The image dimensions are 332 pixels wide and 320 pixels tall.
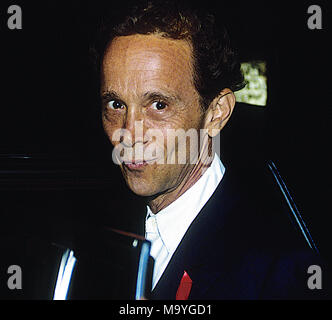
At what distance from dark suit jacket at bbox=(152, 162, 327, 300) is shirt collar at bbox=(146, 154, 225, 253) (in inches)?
1.8

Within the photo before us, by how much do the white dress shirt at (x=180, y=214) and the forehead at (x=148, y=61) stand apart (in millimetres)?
338

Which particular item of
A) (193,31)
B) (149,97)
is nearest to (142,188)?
(149,97)

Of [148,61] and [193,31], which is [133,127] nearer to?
[148,61]

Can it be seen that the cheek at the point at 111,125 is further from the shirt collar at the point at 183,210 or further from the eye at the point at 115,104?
the shirt collar at the point at 183,210

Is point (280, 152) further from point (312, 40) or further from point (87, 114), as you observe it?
point (87, 114)

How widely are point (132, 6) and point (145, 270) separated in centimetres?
84

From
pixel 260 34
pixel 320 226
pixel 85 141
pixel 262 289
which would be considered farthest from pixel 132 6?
pixel 260 34

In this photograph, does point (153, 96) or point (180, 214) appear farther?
point (180, 214)

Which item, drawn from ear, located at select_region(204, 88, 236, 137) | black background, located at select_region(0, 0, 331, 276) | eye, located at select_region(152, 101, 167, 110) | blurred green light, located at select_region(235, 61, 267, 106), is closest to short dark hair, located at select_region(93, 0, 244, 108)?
ear, located at select_region(204, 88, 236, 137)

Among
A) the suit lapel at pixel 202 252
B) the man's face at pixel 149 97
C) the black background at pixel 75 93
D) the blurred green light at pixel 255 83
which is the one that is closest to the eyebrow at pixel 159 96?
the man's face at pixel 149 97

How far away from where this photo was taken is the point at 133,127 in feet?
3.44

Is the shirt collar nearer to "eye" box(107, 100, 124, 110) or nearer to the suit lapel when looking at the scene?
the suit lapel

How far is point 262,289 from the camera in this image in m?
0.94

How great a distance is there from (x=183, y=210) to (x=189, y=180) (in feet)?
0.34
